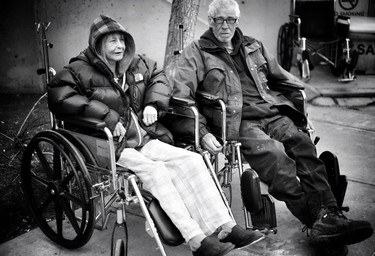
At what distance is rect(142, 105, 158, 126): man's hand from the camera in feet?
11.5

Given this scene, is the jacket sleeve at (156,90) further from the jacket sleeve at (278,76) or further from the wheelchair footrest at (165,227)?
the jacket sleeve at (278,76)

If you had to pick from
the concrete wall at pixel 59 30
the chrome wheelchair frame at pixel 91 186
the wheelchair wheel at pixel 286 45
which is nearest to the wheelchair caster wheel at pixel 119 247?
the chrome wheelchair frame at pixel 91 186

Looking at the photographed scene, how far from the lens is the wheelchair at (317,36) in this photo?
793 centimetres

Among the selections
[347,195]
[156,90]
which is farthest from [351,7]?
[156,90]

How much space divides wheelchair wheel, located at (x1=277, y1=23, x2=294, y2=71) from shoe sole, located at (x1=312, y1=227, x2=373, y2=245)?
547 centimetres

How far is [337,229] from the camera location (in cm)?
325

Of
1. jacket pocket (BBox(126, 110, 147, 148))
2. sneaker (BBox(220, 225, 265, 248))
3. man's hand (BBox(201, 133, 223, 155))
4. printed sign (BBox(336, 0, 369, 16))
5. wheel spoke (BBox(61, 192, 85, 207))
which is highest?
printed sign (BBox(336, 0, 369, 16))

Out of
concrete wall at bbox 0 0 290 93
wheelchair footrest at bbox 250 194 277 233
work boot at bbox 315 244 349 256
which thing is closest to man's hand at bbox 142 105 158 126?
wheelchair footrest at bbox 250 194 277 233

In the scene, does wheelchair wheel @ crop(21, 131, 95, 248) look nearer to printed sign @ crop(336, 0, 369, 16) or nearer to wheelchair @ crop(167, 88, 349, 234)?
wheelchair @ crop(167, 88, 349, 234)

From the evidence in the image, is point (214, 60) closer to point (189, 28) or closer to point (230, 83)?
point (230, 83)

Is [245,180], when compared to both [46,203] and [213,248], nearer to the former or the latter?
[213,248]

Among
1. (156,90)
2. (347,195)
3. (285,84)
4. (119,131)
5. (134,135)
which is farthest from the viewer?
(347,195)

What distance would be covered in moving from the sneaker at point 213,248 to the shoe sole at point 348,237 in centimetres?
70

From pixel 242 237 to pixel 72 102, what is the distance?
1.36m
